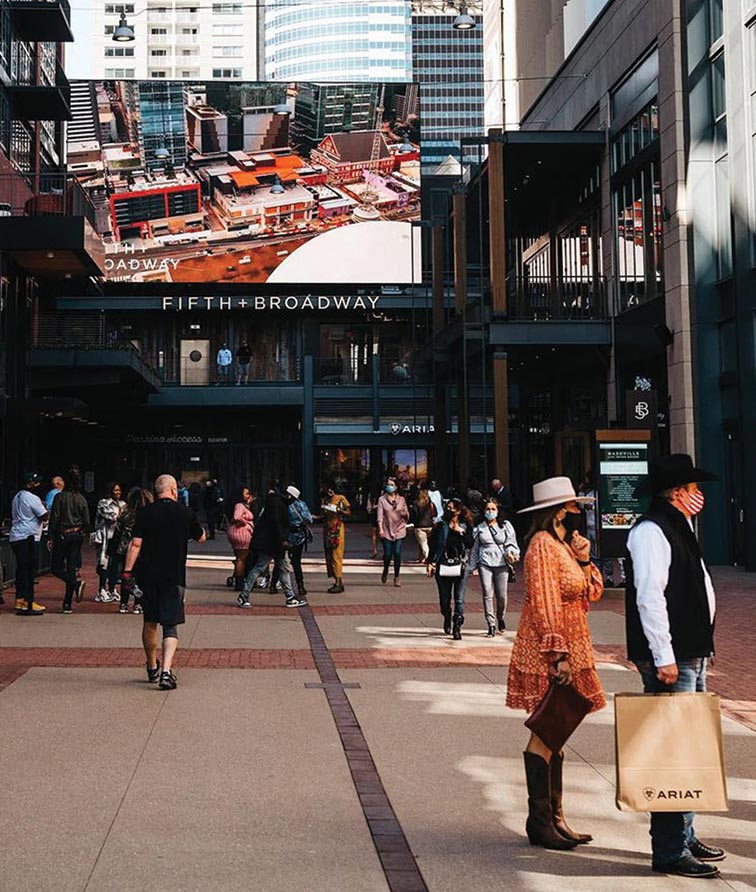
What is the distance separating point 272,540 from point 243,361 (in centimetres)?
3372

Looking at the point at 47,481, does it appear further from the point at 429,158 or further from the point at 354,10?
the point at 354,10

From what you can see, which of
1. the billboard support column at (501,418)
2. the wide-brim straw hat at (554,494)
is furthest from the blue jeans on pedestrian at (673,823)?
the billboard support column at (501,418)

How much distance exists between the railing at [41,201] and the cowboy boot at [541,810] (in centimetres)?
2581

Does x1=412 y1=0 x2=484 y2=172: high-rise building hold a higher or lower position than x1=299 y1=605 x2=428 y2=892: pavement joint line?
higher

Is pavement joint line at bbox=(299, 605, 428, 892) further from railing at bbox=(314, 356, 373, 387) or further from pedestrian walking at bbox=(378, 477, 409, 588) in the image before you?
railing at bbox=(314, 356, 373, 387)

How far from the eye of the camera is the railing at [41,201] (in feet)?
99.0

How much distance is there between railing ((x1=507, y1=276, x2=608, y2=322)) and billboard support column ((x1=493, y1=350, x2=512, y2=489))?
83.4 inches

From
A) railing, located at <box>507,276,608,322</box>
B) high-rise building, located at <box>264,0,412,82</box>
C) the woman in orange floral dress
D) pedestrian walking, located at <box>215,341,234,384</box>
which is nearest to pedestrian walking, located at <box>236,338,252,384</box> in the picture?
pedestrian walking, located at <box>215,341,234,384</box>

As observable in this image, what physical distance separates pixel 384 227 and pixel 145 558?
41.6 metres

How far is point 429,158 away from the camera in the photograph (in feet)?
→ 535

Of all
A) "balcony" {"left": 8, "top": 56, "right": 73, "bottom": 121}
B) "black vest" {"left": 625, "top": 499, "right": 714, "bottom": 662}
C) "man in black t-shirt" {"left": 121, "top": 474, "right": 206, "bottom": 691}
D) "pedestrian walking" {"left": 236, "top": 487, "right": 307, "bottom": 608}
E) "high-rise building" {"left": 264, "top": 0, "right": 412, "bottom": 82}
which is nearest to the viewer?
"black vest" {"left": 625, "top": 499, "right": 714, "bottom": 662}

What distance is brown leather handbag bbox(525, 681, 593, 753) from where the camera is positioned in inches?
240

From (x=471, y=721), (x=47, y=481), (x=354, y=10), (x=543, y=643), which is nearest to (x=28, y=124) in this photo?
(x=47, y=481)

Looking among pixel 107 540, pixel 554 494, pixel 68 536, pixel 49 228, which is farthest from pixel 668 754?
pixel 49 228
